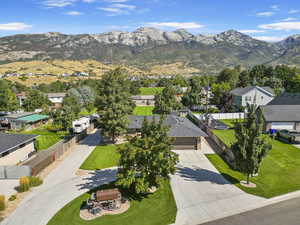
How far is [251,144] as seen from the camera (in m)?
19.4

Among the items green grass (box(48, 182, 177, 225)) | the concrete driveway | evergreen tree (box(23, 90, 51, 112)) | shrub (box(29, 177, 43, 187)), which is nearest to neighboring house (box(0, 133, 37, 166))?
shrub (box(29, 177, 43, 187))

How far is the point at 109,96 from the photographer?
34094 mm

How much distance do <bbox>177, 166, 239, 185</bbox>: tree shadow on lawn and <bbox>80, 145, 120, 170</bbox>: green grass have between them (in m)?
8.14

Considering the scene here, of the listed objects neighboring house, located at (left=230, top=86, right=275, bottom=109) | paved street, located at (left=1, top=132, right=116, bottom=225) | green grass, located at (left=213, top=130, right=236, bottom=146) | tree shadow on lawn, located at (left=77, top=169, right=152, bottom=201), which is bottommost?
paved street, located at (left=1, top=132, right=116, bottom=225)

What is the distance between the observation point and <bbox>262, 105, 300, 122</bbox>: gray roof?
4128 cm

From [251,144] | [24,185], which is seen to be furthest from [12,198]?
[251,144]

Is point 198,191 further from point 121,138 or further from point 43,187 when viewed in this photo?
point 121,138

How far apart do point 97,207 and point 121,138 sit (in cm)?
2057

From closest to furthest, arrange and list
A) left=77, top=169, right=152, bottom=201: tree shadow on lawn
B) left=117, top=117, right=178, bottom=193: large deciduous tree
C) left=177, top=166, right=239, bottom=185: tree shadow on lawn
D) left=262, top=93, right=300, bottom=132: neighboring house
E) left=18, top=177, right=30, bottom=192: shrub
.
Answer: left=117, top=117, right=178, bottom=193: large deciduous tree → left=77, top=169, right=152, bottom=201: tree shadow on lawn → left=18, top=177, right=30, bottom=192: shrub → left=177, top=166, right=239, bottom=185: tree shadow on lawn → left=262, top=93, right=300, bottom=132: neighboring house

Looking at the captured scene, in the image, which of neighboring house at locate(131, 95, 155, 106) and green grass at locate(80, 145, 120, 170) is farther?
neighboring house at locate(131, 95, 155, 106)

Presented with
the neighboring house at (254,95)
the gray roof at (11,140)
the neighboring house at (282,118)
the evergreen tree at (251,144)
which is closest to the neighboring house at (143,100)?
the neighboring house at (254,95)

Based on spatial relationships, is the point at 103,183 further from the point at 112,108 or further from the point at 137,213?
the point at 112,108

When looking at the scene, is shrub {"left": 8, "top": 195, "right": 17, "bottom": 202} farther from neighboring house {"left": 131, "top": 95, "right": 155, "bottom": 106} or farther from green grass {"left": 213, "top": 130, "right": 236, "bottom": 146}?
neighboring house {"left": 131, "top": 95, "right": 155, "bottom": 106}

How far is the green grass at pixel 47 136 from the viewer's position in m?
36.3
